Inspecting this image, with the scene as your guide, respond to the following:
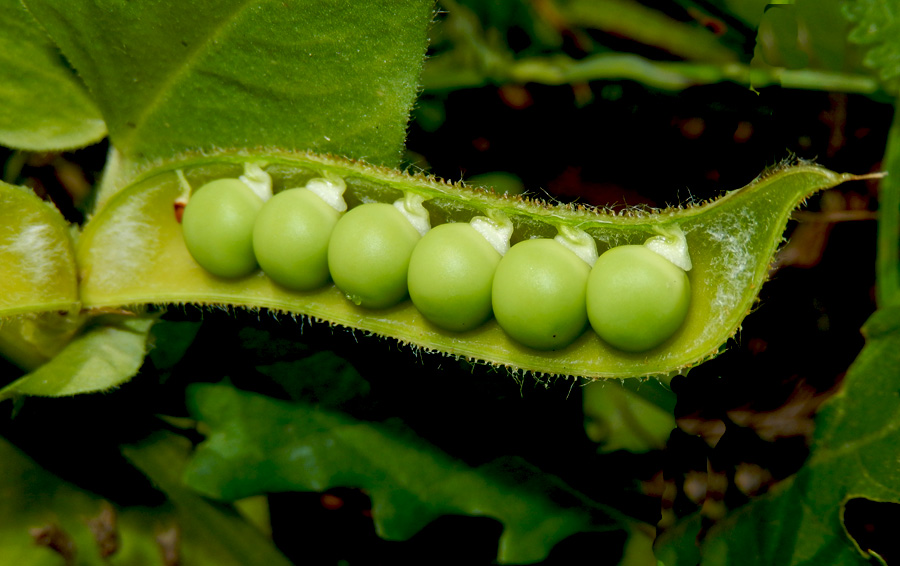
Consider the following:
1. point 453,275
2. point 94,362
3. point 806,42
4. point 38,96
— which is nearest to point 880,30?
point 806,42

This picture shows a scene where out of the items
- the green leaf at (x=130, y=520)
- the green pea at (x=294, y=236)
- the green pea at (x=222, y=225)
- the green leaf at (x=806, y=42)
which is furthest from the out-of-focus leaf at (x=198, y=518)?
the green leaf at (x=806, y=42)

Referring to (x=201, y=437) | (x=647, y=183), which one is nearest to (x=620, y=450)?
(x=647, y=183)

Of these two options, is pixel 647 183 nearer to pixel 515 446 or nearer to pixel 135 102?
pixel 515 446

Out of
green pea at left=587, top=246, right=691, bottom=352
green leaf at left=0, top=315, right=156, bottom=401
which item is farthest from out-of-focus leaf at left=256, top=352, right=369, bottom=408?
green pea at left=587, top=246, right=691, bottom=352

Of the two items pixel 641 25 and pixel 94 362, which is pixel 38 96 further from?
pixel 641 25

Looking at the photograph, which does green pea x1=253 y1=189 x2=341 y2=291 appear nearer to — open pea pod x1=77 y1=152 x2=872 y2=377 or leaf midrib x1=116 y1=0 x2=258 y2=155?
open pea pod x1=77 y1=152 x2=872 y2=377
